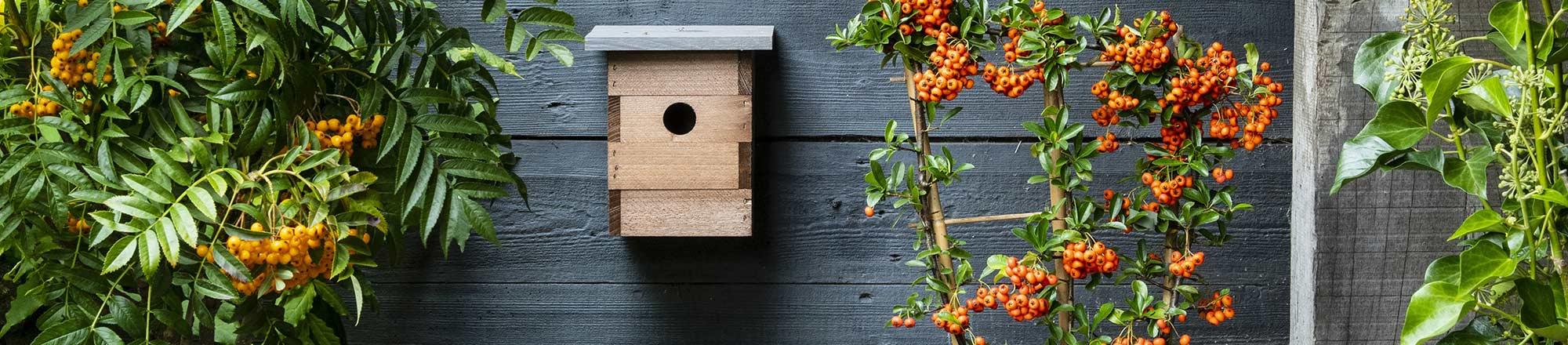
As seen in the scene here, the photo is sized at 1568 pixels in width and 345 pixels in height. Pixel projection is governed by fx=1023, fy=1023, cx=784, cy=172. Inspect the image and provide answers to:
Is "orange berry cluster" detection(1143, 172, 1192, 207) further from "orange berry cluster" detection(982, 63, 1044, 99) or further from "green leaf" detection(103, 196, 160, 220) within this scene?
"green leaf" detection(103, 196, 160, 220)

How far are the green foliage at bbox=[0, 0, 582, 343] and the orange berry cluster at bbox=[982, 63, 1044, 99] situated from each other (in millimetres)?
382

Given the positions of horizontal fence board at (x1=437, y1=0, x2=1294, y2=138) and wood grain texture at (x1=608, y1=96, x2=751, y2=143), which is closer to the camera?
wood grain texture at (x1=608, y1=96, x2=751, y2=143)

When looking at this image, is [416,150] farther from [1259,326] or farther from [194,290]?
[1259,326]

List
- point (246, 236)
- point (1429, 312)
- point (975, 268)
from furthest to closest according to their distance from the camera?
point (975, 268)
point (246, 236)
point (1429, 312)

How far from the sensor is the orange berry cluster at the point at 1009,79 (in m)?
0.92

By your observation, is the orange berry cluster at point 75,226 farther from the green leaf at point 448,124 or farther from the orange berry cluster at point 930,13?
the orange berry cluster at point 930,13

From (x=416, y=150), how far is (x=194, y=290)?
0.71 feet

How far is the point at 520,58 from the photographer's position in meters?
1.37

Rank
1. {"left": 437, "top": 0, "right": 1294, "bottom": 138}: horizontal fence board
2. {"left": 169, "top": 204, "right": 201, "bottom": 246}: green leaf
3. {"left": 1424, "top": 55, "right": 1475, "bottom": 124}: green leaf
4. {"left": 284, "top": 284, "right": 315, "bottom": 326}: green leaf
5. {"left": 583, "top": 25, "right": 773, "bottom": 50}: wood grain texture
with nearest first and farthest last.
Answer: {"left": 1424, "top": 55, "right": 1475, "bottom": 124}: green leaf
{"left": 169, "top": 204, "right": 201, "bottom": 246}: green leaf
{"left": 284, "top": 284, "right": 315, "bottom": 326}: green leaf
{"left": 583, "top": 25, "right": 773, "bottom": 50}: wood grain texture
{"left": 437, "top": 0, "right": 1294, "bottom": 138}: horizontal fence board

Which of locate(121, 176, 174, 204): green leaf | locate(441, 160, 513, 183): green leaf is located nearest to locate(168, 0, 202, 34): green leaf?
locate(121, 176, 174, 204): green leaf

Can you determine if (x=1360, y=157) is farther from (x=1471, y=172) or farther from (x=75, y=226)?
(x=75, y=226)

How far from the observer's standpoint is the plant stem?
37.9 inches

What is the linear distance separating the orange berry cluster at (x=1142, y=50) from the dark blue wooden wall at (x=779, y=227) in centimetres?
41

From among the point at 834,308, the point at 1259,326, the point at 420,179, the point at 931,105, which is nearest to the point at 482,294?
the point at 834,308
